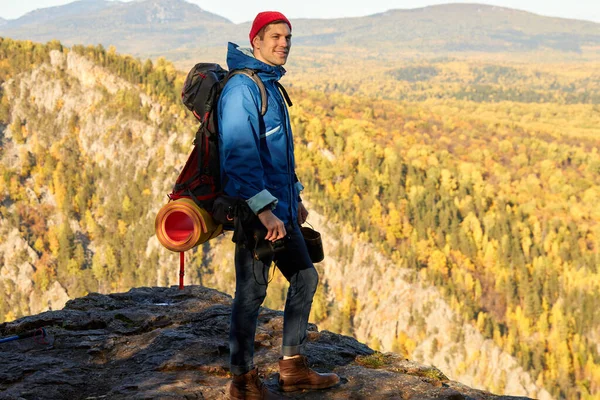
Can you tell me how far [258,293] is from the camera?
6.16 m

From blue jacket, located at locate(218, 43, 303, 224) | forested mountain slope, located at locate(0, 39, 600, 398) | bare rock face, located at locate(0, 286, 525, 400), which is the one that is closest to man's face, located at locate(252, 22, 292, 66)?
blue jacket, located at locate(218, 43, 303, 224)

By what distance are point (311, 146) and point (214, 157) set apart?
95814 mm

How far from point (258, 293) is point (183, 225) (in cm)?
97

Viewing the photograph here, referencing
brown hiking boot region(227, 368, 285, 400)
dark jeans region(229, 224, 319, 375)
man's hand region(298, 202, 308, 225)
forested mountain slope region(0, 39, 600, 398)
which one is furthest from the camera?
forested mountain slope region(0, 39, 600, 398)

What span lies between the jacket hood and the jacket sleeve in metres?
0.29

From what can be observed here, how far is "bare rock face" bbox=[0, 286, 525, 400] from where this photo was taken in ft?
22.9

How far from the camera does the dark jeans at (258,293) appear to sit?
20.0 feet

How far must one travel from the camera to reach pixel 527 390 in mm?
67625

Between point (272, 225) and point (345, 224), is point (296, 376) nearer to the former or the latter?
point (272, 225)

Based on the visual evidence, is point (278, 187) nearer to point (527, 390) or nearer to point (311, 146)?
point (527, 390)

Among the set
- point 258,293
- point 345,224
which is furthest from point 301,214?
point 345,224

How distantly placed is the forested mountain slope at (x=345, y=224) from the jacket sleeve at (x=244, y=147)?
67867 mm

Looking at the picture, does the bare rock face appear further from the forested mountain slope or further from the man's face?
the forested mountain slope

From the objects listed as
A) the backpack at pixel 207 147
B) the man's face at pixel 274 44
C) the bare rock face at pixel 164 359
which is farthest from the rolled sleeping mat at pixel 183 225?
the bare rock face at pixel 164 359
